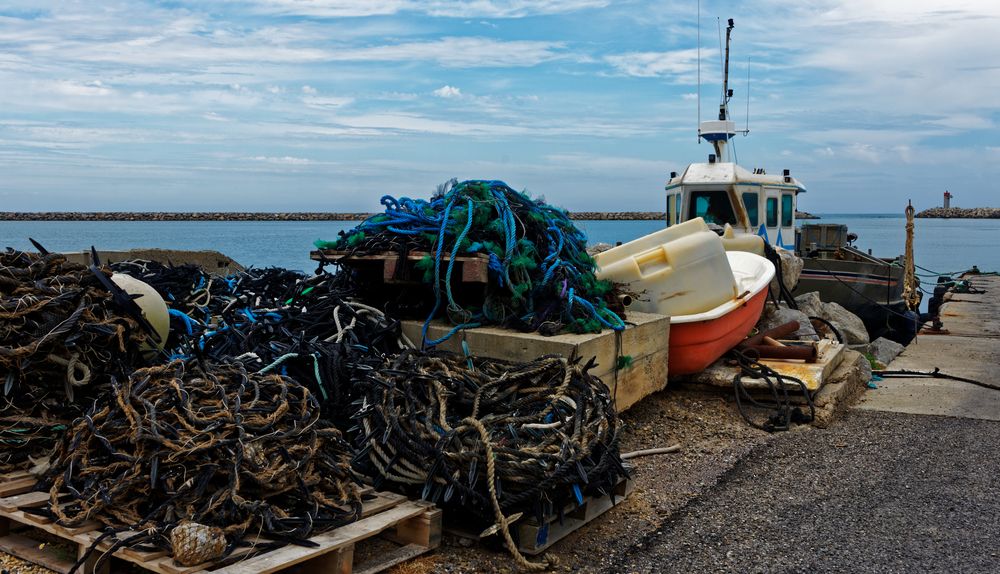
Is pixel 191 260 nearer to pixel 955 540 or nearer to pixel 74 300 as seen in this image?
pixel 74 300

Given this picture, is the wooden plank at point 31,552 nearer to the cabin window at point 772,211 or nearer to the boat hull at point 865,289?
the cabin window at point 772,211

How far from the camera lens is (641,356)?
245 inches

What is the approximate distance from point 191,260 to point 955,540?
9.38 metres

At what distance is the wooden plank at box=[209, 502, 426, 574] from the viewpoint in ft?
10.1

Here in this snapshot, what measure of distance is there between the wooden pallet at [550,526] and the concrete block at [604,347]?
1.05 metres

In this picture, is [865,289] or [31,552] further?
[865,289]

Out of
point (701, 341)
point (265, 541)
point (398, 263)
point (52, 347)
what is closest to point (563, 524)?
point (265, 541)

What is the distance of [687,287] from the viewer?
707 cm

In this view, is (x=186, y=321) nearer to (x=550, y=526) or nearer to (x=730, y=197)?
(x=550, y=526)

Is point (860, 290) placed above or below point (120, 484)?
below

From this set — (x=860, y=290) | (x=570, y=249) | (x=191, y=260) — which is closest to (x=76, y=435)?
(x=570, y=249)

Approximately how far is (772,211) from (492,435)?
11486 mm

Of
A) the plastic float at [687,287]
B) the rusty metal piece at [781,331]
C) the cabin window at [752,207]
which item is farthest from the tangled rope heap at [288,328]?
the cabin window at [752,207]

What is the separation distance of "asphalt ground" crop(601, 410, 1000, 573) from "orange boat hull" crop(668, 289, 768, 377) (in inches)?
42.0
